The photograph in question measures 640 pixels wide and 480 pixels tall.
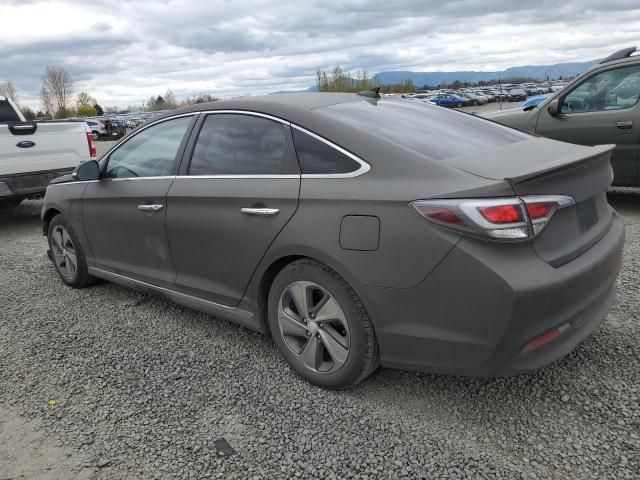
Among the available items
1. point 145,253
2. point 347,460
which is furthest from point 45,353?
point 347,460

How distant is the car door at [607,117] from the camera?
608 cm

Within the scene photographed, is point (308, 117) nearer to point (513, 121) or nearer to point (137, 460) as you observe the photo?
point (137, 460)

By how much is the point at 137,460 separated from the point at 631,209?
20.2 ft

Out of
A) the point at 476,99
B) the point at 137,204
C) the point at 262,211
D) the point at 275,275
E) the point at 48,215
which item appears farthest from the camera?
the point at 476,99


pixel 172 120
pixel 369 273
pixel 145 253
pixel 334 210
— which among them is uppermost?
pixel 172 120

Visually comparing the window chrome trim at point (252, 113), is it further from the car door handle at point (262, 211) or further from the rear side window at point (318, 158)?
the car door handle at point (262, 211)

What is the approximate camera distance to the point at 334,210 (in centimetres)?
266

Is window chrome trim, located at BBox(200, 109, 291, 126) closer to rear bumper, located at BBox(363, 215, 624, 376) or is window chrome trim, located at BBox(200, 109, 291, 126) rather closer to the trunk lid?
the trunk lid

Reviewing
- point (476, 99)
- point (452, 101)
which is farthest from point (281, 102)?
point (476, 99)

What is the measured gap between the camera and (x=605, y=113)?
6297mm

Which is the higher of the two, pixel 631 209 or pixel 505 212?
pixel 505 212

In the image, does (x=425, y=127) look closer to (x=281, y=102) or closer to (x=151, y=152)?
(x=281, y=102)

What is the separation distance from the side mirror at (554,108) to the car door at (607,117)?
0.03 m

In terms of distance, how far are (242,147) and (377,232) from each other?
1.17 m
